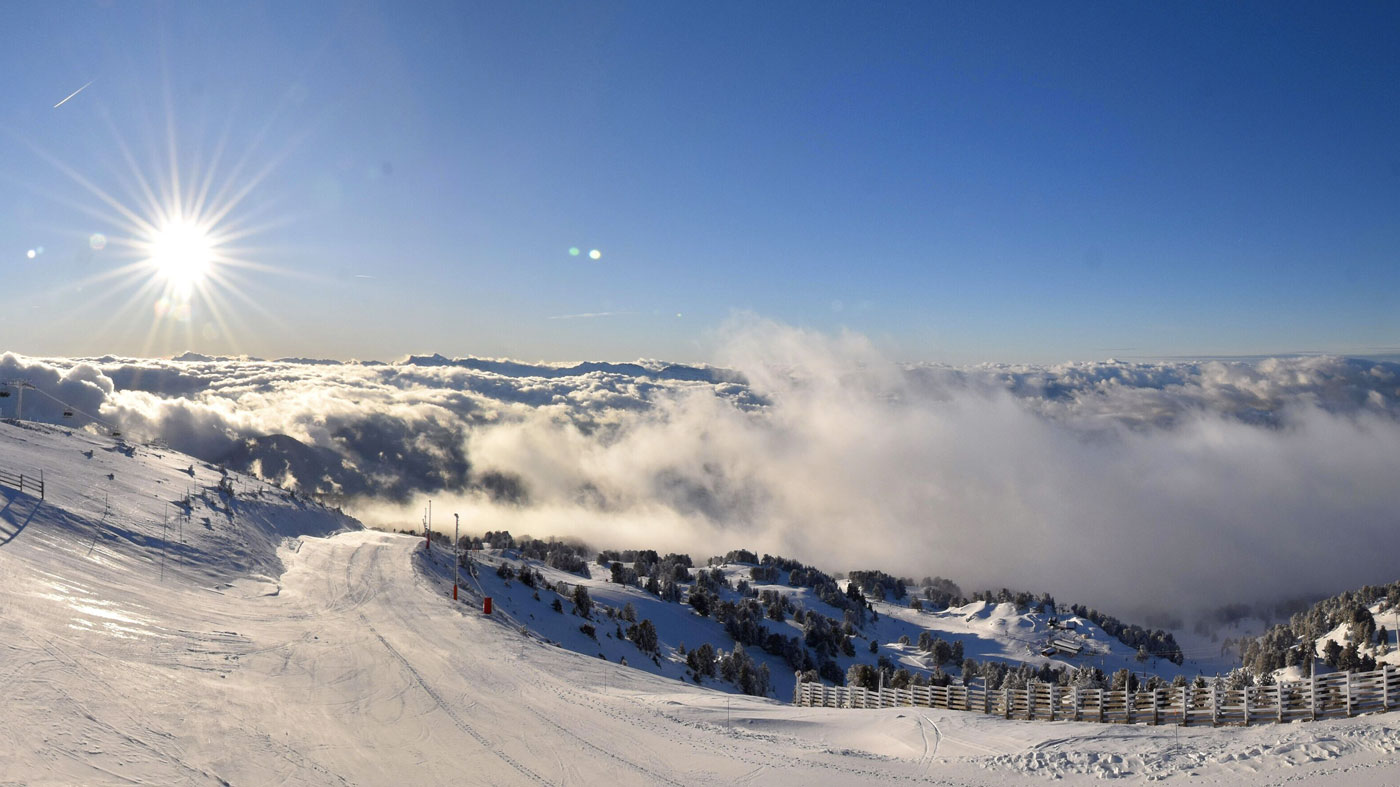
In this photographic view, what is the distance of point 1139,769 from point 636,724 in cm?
1669

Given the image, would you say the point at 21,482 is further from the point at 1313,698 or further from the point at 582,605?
the point at 1313,698

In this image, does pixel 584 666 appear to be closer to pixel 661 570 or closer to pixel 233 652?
pixel 233 652

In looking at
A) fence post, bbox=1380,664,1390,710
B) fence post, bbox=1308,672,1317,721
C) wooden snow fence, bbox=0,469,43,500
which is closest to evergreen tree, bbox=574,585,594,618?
wooden snow fence, bbox=0,469,43,500

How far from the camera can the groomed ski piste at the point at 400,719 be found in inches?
737

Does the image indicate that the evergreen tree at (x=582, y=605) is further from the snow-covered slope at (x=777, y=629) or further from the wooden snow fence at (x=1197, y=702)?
the wooden snow fence at (x=1197, y=702)

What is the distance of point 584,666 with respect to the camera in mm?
38781

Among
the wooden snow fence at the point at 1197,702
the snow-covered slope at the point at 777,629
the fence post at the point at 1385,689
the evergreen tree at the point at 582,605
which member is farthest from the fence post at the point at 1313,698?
the evergreen tree at the point at 582,605

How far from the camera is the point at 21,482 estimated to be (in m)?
52.8

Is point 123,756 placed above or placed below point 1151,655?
above

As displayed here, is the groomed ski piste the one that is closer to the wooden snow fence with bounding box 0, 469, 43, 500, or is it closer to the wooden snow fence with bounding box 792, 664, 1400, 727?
the wooden snow fence with bounding box 792, 664, 1400, 727

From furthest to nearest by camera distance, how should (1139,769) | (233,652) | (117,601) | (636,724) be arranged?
(117,601) < (233,652) < (636,724) < (1139,769)

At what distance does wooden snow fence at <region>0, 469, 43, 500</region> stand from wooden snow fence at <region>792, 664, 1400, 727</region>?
66977mm

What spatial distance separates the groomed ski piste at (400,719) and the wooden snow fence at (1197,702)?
1.01 m

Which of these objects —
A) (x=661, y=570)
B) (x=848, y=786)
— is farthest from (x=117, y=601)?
(x=661, y=570)
